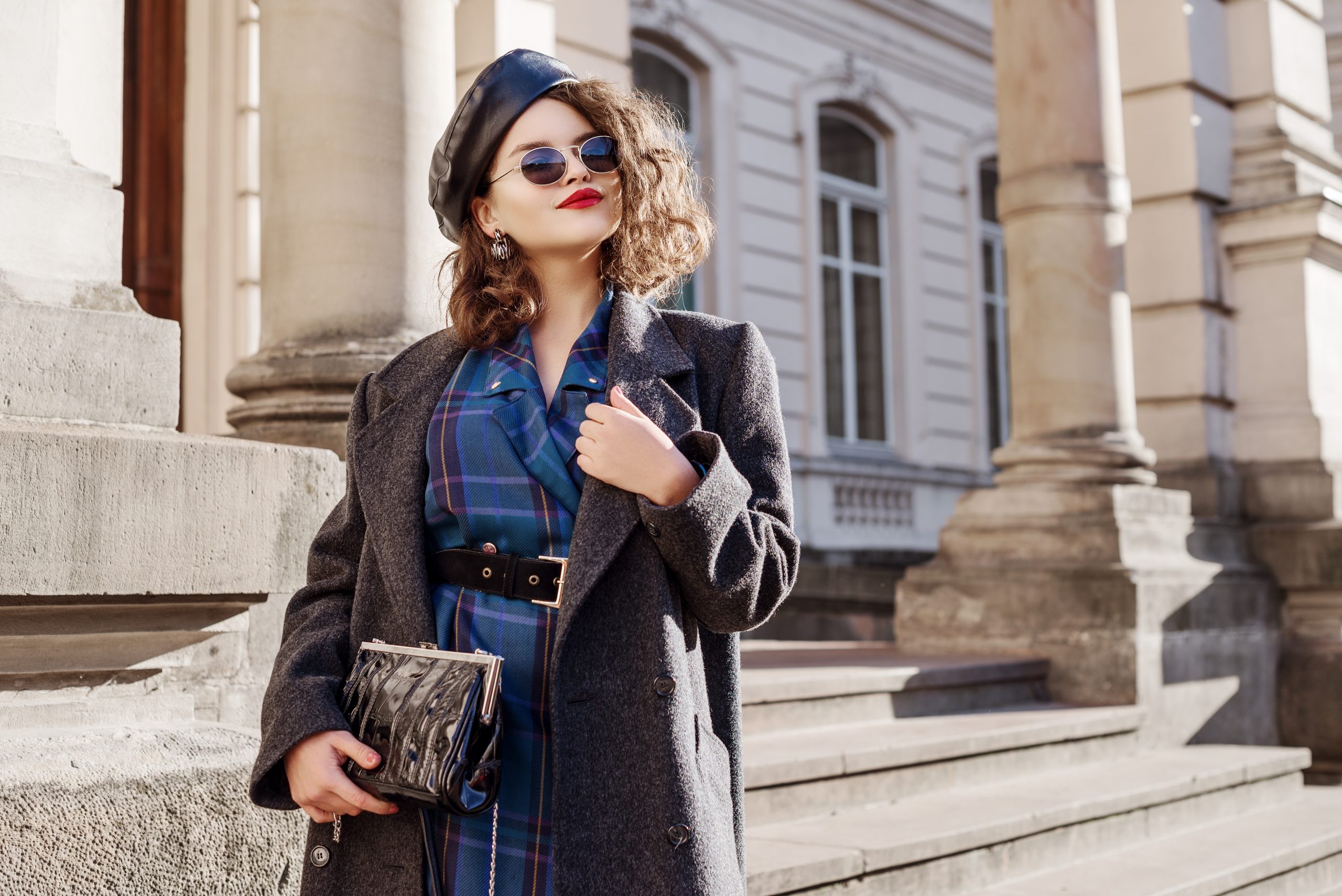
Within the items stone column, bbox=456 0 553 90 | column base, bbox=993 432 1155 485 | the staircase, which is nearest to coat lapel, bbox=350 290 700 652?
the staircase

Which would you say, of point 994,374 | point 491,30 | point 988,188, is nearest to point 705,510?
point 491,30

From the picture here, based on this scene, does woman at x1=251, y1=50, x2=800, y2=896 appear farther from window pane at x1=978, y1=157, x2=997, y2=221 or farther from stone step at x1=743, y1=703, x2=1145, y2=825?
window pane at x1=978, y1=157, x2=997, y2=221

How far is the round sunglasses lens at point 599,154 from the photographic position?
192 cm

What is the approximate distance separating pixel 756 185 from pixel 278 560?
36.0 feet

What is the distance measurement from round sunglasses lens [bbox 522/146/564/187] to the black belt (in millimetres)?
505

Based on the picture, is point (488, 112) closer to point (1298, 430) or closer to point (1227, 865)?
point (1227, 865)

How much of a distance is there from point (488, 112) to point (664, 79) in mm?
11403

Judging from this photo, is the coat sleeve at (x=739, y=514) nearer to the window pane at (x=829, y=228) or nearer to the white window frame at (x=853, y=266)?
the white window frame at (x=853, y=266)

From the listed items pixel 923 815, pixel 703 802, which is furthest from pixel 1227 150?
pixel 703 802

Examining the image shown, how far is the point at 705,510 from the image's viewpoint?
169 cm

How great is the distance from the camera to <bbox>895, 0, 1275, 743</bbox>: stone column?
21.3 ft

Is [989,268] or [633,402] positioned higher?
[989,268]

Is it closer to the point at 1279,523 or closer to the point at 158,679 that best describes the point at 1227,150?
the point at 1279,523

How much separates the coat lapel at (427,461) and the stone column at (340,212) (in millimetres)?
1952
